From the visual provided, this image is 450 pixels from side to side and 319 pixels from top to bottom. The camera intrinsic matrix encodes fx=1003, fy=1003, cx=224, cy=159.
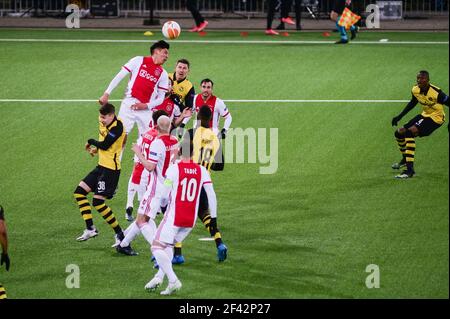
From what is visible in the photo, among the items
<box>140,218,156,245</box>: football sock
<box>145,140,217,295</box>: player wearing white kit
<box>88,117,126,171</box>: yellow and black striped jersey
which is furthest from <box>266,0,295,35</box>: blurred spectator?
<box>145,140,217,295</box>: player wearing white kit

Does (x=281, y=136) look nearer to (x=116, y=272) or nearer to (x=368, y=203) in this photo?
(x=368, y=203)

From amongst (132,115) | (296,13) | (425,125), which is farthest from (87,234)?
(296,13)

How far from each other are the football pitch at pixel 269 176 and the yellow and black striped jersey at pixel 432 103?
1224 mm

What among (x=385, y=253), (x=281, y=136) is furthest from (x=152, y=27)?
(x=385, y=253)

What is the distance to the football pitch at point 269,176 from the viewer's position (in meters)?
14.6

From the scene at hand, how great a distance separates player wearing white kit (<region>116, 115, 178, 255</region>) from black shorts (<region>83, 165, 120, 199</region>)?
0.96m

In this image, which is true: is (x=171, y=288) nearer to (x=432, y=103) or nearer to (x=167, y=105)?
(x=167, y=105)

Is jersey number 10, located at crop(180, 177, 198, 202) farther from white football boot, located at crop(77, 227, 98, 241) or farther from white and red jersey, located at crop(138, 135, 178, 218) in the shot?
white football boot, located at crop(77, 227, 98, 241)

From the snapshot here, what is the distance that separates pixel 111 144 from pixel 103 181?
0.60 m

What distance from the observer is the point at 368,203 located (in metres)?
18.6

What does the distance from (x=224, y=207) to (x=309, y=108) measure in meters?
8.74

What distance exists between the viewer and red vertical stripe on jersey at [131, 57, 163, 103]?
19.0 m

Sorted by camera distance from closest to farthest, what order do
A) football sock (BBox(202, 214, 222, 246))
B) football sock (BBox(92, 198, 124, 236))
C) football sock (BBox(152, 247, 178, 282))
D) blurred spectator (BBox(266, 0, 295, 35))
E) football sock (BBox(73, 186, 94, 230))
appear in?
football sock (BBox(152, 247, 178, 282))
football sock (BBox(202, 214, 222, 246))
football sock (BBox(92, 198, 124, 236))
football sock (BBox(73, 186, 94, 230))
blurred spectator (BBox(266, 0, 295, 35))

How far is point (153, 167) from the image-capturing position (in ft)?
47.9
